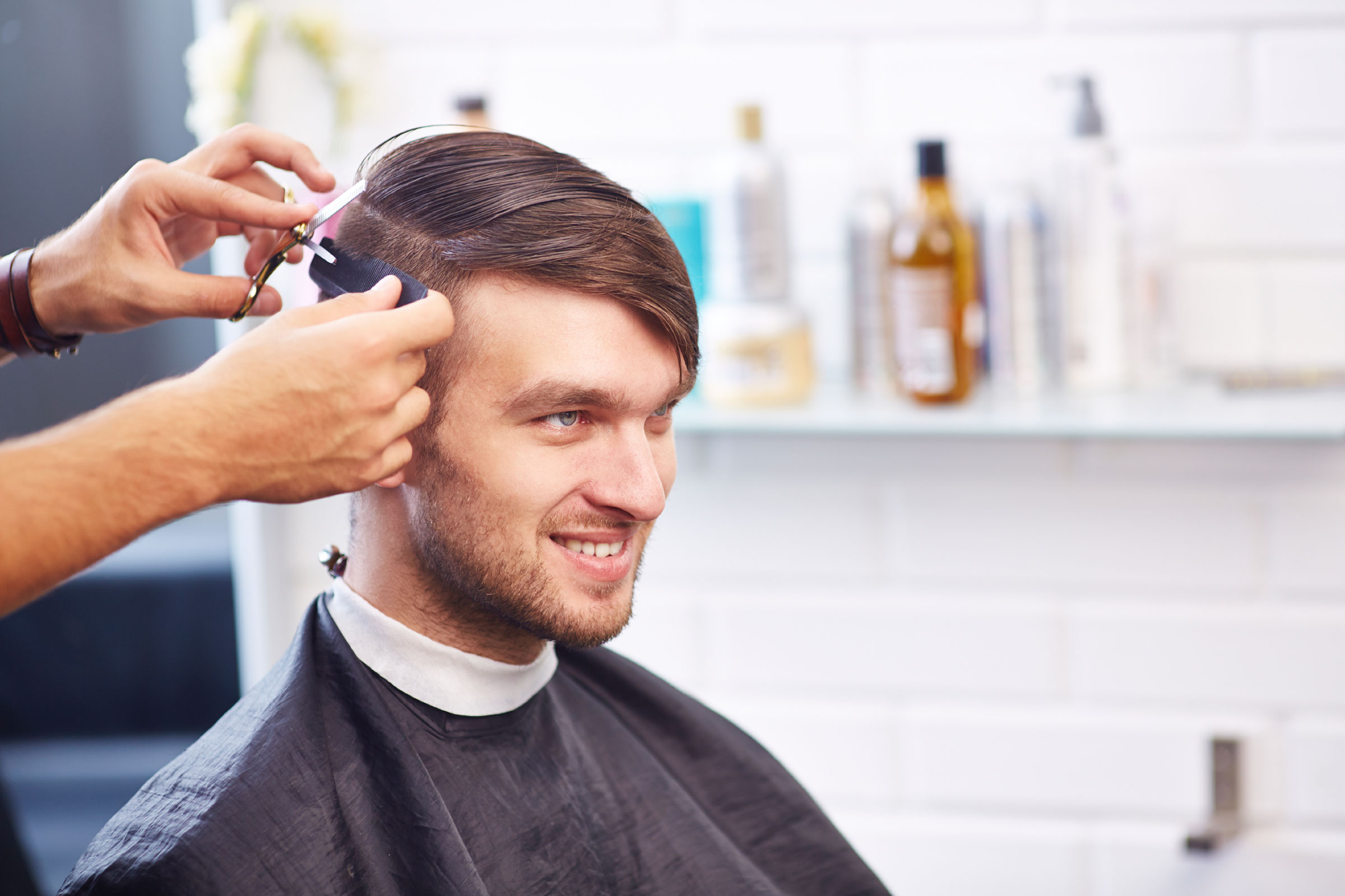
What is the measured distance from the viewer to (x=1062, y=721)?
2072mm

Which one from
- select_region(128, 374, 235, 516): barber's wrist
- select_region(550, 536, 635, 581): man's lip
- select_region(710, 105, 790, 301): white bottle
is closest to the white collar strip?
select_region(550, 536, 635, 581): man's lip

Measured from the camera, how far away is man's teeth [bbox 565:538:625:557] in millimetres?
1242

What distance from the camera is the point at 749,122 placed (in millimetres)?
1894

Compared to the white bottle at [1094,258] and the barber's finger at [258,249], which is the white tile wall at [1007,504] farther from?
the barber's finger at [258,249]

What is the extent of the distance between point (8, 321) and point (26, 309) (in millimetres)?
24

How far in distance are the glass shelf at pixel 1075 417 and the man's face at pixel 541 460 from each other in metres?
0.66

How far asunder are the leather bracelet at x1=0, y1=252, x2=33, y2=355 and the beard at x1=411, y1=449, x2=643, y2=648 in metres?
0.45

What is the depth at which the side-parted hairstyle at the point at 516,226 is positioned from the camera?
1.20 metres

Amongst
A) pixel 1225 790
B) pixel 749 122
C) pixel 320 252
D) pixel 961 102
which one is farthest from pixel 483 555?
pixel 1225 790

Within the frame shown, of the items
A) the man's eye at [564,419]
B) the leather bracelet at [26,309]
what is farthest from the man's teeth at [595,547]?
the leather bracelet at [26,309]

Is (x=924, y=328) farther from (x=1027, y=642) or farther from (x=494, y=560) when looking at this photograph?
(x=494, y=560)

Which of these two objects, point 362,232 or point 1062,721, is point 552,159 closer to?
point 362,232

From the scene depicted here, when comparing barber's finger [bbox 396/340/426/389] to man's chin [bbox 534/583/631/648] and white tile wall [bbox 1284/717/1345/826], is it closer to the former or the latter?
man's chin [bbox 534/583/631/648]

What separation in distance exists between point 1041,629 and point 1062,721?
0.16 metres
